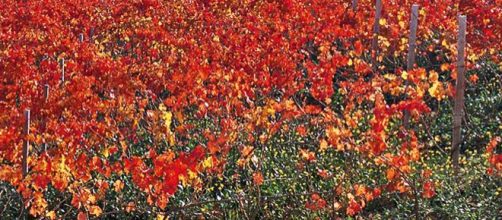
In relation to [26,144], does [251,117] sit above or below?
above

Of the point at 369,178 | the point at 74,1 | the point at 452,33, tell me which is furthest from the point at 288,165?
the point at 74,1

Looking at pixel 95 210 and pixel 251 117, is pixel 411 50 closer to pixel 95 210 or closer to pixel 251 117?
pixel 251 117

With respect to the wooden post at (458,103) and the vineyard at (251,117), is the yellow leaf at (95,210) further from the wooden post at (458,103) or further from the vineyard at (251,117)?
the wooden post at (458,103)

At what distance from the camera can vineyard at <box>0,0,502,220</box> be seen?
7102 millimetres

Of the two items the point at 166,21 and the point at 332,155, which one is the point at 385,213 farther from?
the point at 166,21

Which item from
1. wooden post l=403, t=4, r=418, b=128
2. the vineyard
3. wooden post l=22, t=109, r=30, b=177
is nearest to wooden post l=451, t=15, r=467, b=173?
the vineyard

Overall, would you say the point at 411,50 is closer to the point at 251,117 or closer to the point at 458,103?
the point at 458,103

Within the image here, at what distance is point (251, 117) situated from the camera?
791cm

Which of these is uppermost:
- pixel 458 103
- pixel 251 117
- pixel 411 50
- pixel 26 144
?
pixel 411 50

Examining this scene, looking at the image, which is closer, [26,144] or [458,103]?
[26,144]

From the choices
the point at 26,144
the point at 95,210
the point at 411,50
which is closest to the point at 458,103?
the point at 411,50

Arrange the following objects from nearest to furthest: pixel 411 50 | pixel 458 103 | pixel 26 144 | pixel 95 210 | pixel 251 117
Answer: pixel 95 210, pixel 26 144, pixel 251 117, pixel 458 103, pixel 411 50

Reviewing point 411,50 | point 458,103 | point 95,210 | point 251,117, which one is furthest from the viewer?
point 411,50

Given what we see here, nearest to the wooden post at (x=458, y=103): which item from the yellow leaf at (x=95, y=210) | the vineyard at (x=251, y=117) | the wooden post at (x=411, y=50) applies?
the vineyard at (x=251, y=117)
